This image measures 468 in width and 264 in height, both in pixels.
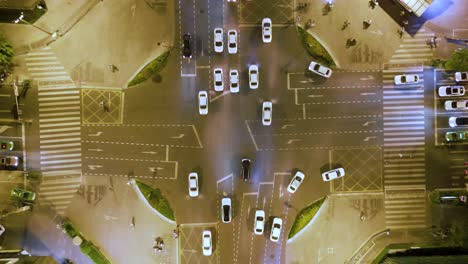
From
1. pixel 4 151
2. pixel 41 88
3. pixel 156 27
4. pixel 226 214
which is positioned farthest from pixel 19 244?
pixel 156 27

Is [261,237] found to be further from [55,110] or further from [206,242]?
[55,110]

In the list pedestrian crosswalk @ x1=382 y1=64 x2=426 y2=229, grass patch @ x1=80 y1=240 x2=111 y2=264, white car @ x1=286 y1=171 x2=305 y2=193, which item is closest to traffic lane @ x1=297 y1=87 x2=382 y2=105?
pedestrian crosswalk @ x1=382 y1=64 x2=426 y2=229

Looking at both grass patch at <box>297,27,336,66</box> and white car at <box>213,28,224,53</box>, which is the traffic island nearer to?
white car at <box>213,28,224,53</box>

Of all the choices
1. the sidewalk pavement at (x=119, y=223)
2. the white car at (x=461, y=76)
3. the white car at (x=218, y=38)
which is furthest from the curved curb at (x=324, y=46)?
the sidewalk pavement at (x=119, y=223)

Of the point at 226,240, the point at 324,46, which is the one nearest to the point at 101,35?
the point at 324,46

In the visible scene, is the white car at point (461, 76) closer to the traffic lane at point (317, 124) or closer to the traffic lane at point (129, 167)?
the traffic lane at point (317, 124)

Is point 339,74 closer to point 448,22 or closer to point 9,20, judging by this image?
point 448,22

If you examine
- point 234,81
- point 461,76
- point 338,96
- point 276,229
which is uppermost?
point 461,76
